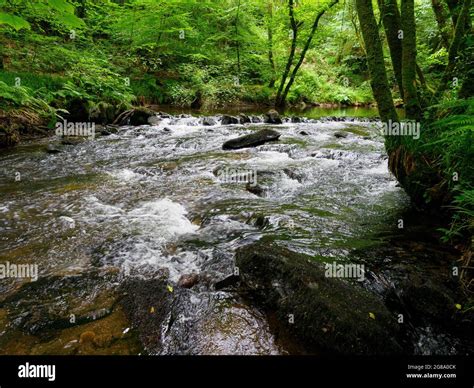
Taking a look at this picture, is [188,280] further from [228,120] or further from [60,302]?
[228,120]

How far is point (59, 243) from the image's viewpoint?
3.56m

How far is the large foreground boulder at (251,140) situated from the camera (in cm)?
890

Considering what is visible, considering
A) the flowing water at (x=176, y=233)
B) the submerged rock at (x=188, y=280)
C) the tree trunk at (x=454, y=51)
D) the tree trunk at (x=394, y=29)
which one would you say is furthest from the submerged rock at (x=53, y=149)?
the tree trunk at (x=454, y=51)

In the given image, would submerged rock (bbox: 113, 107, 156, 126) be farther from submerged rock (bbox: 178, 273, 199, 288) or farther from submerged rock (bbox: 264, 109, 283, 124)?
submerged rock (bbox: 178, 273, 199, 288)

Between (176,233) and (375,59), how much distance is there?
372 centimetres

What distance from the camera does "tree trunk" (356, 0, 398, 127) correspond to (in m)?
4.34

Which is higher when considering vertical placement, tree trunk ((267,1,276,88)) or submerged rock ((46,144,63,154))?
tree trunk ((267,1,276,88))

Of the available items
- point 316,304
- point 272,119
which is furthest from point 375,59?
point 272,119

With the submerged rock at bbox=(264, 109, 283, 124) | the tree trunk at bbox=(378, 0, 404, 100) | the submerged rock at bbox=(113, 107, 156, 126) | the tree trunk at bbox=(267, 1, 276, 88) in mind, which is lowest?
the submerged rock at bbox=(113, 107, 156, 126)

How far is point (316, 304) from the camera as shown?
7.93 feet

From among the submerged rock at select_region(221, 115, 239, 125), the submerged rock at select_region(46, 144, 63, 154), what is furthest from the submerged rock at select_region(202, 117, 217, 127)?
the submerged rock at select_region(46, 144, 63, 154)

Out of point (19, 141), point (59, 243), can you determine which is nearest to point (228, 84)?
point (19, 141)

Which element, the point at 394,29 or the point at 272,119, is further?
the point at 272,119

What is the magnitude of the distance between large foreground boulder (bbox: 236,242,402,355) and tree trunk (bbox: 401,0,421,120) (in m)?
2.92
